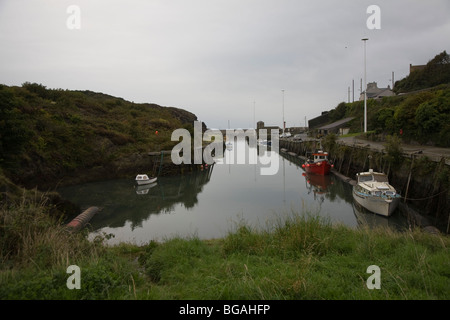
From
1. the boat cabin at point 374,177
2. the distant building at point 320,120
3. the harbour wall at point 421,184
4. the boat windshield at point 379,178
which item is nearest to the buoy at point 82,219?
the harbour wall at point 421,184

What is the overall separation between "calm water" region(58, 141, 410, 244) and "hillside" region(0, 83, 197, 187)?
2675 mm

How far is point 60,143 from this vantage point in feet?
87.8

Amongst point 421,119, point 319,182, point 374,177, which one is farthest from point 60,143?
point 421,119

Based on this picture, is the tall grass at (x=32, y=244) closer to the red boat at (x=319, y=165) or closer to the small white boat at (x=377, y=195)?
the small white boat at (x=377, y=195)

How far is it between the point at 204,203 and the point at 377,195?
10.3m

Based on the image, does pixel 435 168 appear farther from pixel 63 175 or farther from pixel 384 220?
pixel 63 175

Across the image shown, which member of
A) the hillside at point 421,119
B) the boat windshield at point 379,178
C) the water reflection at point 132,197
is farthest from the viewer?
the hillside at point 421,119

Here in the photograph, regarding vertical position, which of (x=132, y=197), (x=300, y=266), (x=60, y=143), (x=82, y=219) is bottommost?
(x=132, y=197)

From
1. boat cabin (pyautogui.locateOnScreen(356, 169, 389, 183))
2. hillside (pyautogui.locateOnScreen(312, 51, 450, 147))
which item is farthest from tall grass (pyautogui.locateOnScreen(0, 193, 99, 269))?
hillside (pyautogui.locateOnScreen(312, 51, 450, 147))

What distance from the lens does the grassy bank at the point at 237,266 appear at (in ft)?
12.1

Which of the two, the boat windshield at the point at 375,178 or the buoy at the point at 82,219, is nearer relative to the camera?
the buoy at the point at 82,219

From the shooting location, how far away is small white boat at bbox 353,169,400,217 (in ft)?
43.7

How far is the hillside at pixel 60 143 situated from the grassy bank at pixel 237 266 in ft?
39.4

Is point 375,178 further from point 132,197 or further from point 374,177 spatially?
point 132,197
